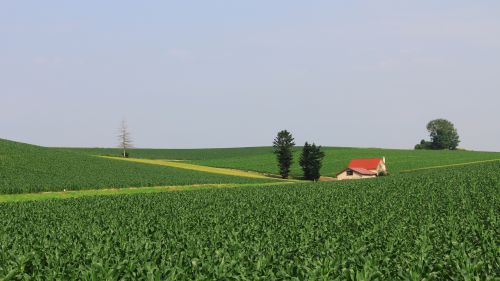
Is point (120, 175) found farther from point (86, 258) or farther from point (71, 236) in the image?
point (86, 258)

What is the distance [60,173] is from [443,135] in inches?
5349

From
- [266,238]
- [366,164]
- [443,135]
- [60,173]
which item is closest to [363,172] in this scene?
[366,164]

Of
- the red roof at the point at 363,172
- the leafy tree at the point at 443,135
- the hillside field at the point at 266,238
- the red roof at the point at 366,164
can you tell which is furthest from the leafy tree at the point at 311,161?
the leafy tree at the point at 443,135

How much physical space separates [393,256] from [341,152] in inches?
4415

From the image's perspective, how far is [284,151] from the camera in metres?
88.6

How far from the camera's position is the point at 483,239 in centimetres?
1280

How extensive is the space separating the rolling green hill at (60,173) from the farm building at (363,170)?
27.1m

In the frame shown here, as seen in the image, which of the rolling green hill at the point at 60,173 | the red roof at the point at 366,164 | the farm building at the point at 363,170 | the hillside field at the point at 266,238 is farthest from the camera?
the red roof at the point at 366,164

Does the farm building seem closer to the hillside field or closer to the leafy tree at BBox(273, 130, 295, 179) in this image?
the leafy tree at BBox(273, 130, 295, 179)

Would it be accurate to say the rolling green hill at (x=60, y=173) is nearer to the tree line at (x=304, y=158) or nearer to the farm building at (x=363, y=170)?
the tree line at (x=304, y=158)

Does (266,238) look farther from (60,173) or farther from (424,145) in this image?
(424,145)

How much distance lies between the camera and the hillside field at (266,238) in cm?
963

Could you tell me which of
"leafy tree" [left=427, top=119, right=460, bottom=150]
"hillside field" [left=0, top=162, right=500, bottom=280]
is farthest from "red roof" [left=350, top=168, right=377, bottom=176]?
"leafy tree" [left=427, top=119, right=460, bottom=150]

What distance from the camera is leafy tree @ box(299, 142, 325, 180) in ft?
278
